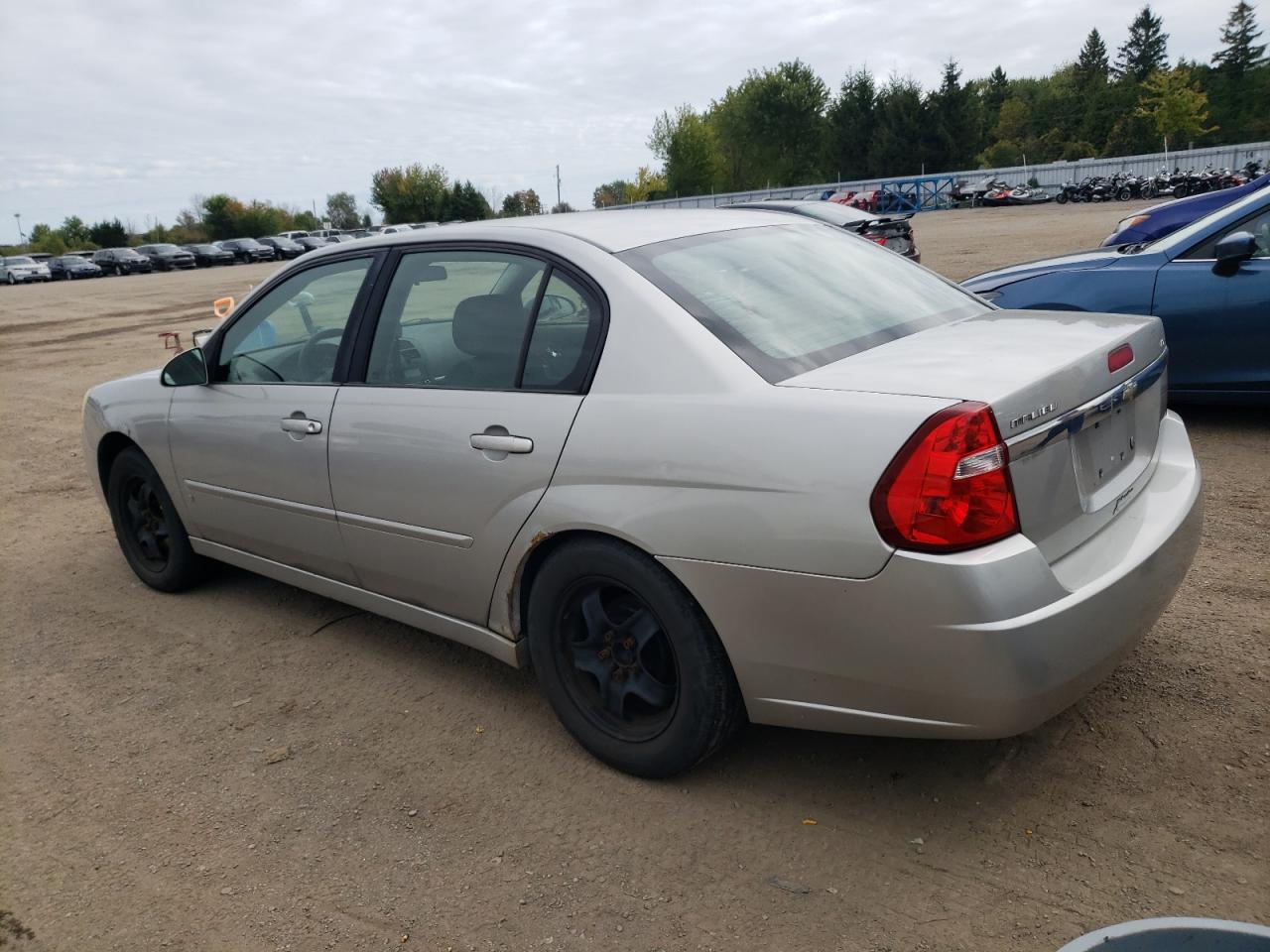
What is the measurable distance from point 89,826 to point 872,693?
230cm

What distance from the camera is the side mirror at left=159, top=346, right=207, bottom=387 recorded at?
13.9ft

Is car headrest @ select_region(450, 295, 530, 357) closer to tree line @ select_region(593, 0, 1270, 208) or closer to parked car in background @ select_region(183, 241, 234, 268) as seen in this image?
parked car in background @ select_region(183, 241, 234, 268)

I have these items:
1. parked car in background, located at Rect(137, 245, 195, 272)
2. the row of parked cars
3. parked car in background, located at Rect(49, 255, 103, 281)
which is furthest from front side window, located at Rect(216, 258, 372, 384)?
parked car in background, located at Rect(137, 245, 195, 272)

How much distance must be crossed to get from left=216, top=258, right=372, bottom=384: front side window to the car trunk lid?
6.39 ft

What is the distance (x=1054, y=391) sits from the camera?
2504 mm

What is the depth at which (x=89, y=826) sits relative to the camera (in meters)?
3.04

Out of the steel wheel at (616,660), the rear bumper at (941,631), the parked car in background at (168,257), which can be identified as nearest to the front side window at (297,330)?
the steel wheel at (616,660)

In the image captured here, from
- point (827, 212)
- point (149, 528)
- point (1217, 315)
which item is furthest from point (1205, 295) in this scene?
point (827, 212)

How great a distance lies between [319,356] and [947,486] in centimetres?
249

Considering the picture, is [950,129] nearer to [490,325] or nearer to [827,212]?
[827,212]

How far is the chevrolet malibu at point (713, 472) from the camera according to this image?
7.74 ft

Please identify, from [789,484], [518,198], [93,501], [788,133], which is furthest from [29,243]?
[789,484]

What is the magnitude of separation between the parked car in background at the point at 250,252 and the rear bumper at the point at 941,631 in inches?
2351

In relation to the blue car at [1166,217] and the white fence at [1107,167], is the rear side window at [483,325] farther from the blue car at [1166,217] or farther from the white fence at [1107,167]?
the white fence at [1107,167]
